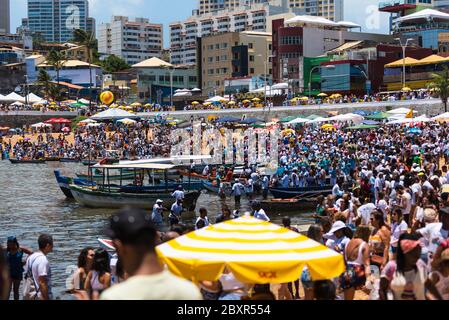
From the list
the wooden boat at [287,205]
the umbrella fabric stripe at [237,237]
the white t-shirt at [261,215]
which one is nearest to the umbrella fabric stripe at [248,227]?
the umbrella fabric stripe at [237,237]

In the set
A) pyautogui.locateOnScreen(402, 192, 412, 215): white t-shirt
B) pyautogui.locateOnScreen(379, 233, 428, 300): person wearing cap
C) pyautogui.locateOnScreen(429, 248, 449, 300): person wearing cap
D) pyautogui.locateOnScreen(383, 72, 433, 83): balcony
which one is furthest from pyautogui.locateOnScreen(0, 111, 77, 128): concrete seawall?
pyautogui.locateOnScreen(379, 233, 428, 300): person wearing cap

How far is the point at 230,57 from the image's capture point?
11494cm

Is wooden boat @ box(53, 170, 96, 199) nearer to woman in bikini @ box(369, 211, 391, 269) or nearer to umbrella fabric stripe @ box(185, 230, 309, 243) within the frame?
woman in bikini @ box(369, 211, 391, 269)

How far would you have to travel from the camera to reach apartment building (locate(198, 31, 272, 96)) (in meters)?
114

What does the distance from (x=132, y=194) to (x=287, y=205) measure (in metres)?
6.73

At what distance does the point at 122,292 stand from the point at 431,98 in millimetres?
58656

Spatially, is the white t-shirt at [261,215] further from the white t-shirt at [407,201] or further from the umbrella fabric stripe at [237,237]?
the umbrella fabric stripe at [237,237]

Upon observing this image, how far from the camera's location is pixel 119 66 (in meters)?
150

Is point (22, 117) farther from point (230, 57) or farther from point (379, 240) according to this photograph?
point (379, 240)

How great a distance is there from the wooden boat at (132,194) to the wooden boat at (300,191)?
10.7 feet

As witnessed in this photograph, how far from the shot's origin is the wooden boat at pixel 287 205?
29.0 m

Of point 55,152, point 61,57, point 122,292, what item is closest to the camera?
point 122,292
